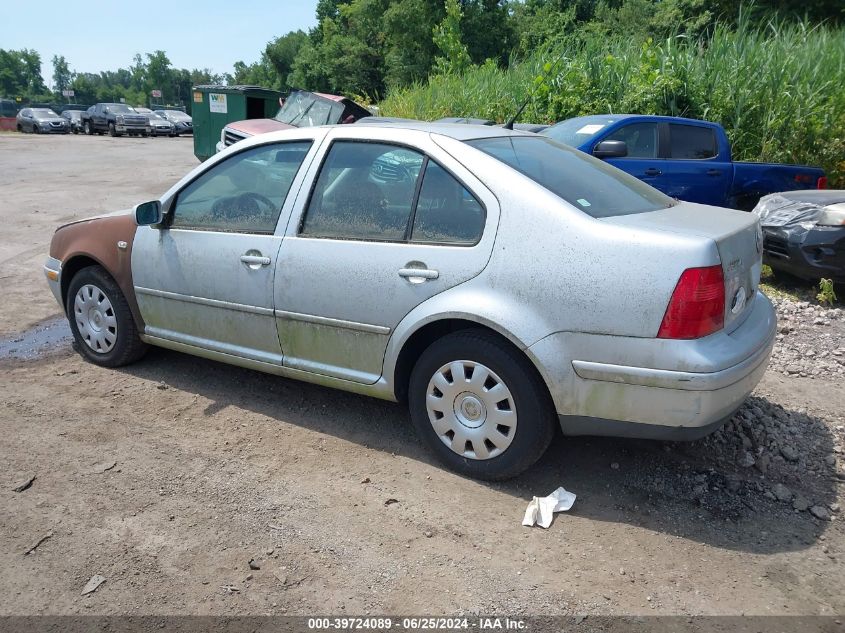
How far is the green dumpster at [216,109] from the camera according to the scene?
17.0 meters

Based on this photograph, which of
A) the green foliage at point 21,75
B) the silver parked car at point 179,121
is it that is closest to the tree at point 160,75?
the green foliage at point 21,75

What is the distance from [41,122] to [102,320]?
39.9 m

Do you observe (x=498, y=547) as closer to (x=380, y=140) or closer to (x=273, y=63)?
(x=380, y=140)

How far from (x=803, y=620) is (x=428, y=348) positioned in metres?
1.89

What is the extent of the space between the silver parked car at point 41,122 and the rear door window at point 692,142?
3886 cm

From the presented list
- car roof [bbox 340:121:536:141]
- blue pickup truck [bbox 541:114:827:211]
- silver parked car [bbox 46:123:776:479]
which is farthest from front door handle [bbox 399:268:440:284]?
blue pickup truck [bbox 541:114:827:211]

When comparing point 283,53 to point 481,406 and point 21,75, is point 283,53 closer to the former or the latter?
point 21,75

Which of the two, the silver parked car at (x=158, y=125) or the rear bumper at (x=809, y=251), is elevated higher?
the silver parked car at (x=158, y=125)

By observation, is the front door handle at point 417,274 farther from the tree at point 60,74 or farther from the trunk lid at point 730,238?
the tree at point 60,74

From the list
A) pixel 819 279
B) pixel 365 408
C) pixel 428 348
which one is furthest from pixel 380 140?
pixel 819 279

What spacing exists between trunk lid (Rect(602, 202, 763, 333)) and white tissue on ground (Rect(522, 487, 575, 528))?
1059mm

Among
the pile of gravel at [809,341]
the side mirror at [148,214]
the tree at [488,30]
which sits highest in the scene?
the tree at [488,30]

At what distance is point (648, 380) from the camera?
2982 mm

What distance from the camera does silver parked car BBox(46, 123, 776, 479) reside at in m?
3.00
